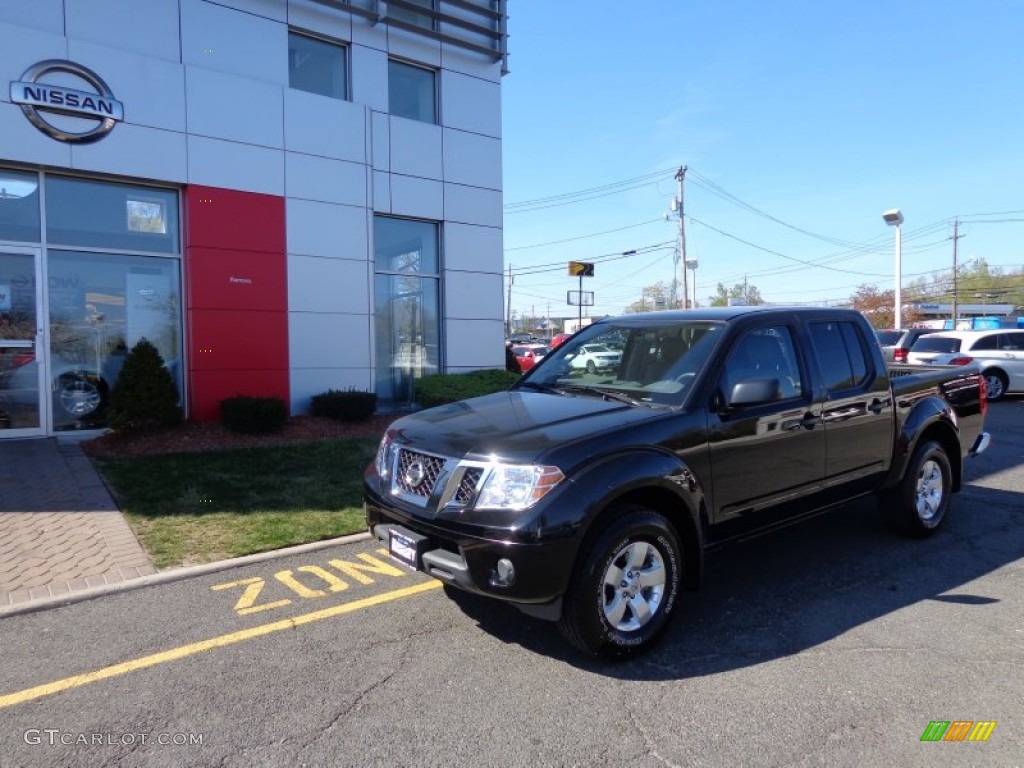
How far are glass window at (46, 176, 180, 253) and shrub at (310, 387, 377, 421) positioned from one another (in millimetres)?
3142

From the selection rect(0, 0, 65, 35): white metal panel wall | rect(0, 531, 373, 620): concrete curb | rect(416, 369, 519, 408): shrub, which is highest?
rect(0, 0, 65, 35): white metal panel wall

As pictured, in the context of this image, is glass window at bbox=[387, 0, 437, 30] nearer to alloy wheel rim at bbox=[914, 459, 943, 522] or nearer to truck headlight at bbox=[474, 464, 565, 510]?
alloy wheel rim at bbox=[914, 459, 943, 522]

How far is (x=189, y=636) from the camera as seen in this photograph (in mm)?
4016

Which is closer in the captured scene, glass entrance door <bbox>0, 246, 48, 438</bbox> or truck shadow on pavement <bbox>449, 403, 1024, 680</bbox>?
truck shadow on pavement <bbox>449, 403, 1024, 680</bbox>

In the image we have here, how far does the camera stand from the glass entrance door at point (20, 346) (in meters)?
9.48

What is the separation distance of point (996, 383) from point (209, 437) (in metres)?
17.0

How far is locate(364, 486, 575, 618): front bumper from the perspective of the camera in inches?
130

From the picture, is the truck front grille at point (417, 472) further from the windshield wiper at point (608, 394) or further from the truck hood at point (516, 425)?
the windshield wiper at point (608, 394)

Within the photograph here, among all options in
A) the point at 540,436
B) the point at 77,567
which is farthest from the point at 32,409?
the point at 540,436

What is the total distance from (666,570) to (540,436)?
3.28 ft

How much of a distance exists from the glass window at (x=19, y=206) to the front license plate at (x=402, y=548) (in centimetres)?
865

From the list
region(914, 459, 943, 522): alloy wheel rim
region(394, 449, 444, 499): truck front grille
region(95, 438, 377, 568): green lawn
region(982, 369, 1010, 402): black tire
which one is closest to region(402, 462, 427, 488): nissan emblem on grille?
region(394, 449, 444, 499): truck front grille

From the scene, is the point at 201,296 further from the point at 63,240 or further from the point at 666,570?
the point at 666,570

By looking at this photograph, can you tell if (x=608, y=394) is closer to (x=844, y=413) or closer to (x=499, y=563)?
(x=499, y=563)
